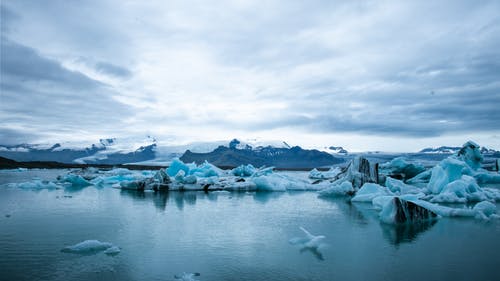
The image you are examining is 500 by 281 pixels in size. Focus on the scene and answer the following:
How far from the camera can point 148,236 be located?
5.96m

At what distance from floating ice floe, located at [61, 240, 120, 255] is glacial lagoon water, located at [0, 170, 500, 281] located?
118 mm

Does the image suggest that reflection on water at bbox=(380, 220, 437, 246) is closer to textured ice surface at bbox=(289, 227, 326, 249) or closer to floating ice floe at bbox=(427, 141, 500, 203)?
textured ice surface at bbox=(289, 227, 326, 249)

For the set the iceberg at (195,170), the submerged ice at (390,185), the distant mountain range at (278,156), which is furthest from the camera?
the distant mountain range at (278,156)

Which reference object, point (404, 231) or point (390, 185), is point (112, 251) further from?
point (390, 185)

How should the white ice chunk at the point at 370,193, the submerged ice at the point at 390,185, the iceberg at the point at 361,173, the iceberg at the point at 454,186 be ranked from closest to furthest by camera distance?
1. the submerged ice at the point at 390,185
2. the iceberg at the point at 454,186
3. the white ice chunk at the point at 370,193
4. the iceberg at the point at 361,173

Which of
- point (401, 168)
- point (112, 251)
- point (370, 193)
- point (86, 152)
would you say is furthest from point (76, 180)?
point (86, 152)

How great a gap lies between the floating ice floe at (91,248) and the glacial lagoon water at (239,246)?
0.12m

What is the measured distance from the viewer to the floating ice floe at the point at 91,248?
4.85 m

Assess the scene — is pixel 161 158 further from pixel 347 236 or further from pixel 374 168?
pixel 347 236

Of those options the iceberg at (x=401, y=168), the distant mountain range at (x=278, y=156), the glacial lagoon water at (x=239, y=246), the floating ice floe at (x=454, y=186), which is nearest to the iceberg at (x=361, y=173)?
the floating ice floe at (x=454, y=186)

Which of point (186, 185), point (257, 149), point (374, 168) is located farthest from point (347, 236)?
point (257, 149)

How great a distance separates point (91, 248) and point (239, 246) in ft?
6.73

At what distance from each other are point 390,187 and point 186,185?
832 centimetres

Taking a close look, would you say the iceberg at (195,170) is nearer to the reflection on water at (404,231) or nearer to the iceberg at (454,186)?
the iceberg at (454,186)
